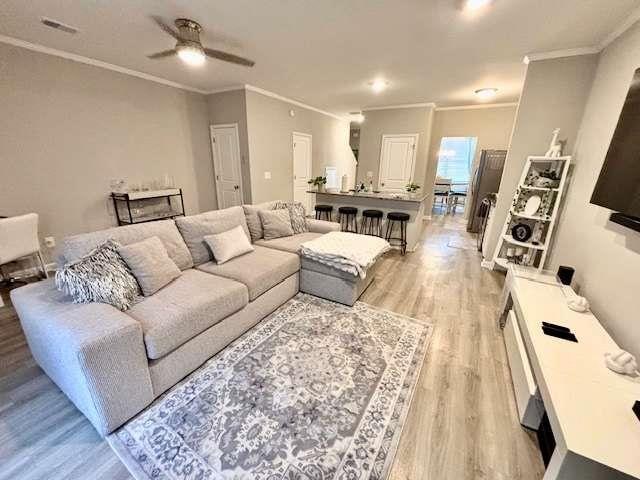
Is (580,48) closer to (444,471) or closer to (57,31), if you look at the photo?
(444,471)

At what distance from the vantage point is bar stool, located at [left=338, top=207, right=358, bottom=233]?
15.3ft

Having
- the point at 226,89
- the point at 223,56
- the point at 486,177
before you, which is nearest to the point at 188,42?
the point at 223,56

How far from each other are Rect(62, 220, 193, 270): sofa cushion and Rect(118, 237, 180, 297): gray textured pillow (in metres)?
0.12

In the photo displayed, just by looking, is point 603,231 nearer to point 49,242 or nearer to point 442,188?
point 49,242

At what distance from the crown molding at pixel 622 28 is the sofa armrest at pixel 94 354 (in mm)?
4418

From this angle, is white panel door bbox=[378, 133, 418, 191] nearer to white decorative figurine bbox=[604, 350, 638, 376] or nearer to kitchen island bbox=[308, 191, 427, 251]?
kitchen island bbox=[308, 191, 427, 251]

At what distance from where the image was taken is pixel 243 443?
55.3 inches

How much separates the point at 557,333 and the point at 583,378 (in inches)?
14.7

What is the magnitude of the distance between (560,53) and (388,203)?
8.81ft

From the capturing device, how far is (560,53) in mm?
2963

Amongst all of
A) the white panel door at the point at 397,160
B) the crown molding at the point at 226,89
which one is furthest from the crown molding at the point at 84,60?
the white panel door at the point at 397,160

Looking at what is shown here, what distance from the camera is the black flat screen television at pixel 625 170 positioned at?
161 centimetres

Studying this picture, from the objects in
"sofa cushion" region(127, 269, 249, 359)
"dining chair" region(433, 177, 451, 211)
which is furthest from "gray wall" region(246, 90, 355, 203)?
"dining chair" region(433, 177, 451, 211)

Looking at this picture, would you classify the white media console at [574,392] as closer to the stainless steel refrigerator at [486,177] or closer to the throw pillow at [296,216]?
the throw pillow at [296,216]
